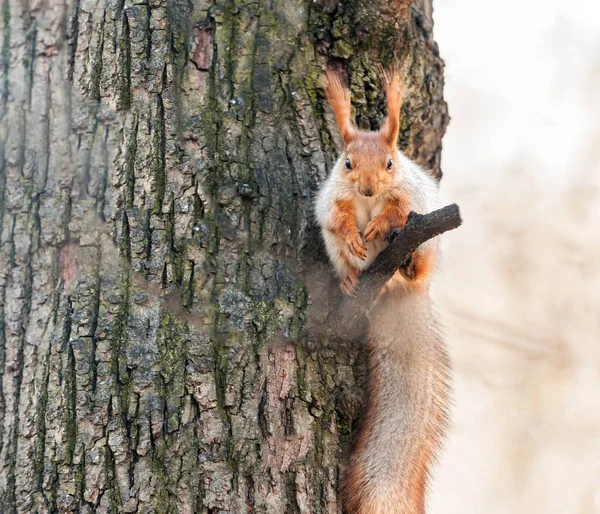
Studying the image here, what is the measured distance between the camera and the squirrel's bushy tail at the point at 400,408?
2.06 meters

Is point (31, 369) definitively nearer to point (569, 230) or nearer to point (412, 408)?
point (412, 408)

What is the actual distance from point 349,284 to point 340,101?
0.55 m

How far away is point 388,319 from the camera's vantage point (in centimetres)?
238

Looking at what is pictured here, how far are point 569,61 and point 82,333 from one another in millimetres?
4352

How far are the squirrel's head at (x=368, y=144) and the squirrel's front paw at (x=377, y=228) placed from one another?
0.28ft

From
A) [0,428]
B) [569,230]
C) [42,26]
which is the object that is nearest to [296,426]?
[0,428]

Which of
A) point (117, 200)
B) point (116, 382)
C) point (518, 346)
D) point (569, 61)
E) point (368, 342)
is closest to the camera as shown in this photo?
point (116, 382)

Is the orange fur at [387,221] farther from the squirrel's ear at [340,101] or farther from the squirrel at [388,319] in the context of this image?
the squirrel's ear at [340,101]

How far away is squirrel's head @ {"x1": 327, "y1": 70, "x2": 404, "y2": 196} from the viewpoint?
220cm

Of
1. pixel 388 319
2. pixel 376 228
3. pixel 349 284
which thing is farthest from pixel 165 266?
pixel 388 319

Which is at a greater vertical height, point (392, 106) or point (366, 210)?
point (392, 106)

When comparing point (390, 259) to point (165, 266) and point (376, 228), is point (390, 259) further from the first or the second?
point (165, 266)

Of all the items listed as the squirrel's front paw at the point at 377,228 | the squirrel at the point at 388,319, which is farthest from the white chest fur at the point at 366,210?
the squirrel's front paw at the point at 377,228

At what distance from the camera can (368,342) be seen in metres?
2.26
